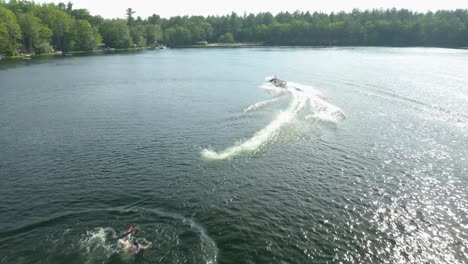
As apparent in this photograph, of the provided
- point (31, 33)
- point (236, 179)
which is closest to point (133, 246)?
point (236, 179)

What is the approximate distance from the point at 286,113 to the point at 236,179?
32548 mm

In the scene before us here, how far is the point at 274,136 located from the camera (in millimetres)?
53094

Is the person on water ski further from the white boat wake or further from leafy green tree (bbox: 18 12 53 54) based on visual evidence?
leafy green tree (bbox: 18 12 53 54)

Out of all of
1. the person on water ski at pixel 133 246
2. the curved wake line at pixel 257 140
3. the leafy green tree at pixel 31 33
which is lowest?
the person on water ski at pixel 133 246

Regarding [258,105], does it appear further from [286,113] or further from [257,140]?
[257,140]

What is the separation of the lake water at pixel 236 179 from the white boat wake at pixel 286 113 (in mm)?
437

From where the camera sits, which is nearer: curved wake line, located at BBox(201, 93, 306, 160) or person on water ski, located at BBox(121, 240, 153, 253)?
person on water ski, located at BBox(121, 240, 153, 253)

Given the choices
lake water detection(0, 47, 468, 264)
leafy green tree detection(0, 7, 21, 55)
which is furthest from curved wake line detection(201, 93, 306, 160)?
leafy green tree detection(0, 7, 21, 55)

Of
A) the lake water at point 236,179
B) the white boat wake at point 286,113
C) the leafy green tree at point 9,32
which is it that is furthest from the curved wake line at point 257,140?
the leafy green tree at point 9,32

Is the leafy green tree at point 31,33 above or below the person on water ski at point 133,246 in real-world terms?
above

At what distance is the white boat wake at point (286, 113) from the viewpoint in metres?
46.5

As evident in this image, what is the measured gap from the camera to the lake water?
1051 inches

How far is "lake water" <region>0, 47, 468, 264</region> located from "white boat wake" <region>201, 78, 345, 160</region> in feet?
1.43

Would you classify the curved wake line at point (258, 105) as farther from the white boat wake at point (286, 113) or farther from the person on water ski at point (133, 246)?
the person on water ski at point (133, 246)
